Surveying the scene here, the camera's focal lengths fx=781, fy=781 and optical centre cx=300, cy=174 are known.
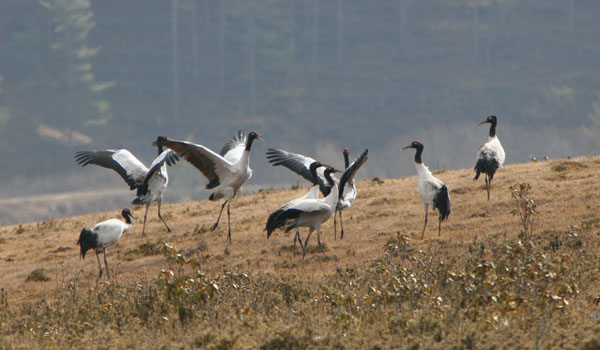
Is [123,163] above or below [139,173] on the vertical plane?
above

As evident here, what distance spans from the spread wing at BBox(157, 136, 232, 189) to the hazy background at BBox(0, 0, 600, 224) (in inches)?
1615

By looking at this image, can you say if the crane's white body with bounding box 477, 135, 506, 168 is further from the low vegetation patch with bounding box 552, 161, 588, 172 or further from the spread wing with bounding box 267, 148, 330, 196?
the spread wing with bounding box 267, 148, 330, 196

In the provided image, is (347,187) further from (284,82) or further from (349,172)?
(284,82)

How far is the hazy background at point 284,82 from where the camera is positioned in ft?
209

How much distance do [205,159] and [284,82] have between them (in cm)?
6376

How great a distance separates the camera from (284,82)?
77875mm

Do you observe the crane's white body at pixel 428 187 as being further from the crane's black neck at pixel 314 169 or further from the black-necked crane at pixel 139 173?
the black-necked crane at pixel 139 173

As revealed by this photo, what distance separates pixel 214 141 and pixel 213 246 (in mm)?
54262

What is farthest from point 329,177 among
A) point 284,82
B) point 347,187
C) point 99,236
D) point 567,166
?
point 284,82

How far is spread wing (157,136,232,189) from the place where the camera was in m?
13.7

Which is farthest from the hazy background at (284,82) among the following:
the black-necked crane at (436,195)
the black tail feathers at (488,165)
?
the black-necked crane at (436,195)

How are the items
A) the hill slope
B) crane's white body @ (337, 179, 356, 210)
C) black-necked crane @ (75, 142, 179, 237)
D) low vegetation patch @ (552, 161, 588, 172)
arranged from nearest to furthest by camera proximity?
the hill slope < crane's white body @ (337, 179, 356, 210) < black-necked crane @ (75, 142, 179, 237) < low vegetation patch @ (552, 161, 588, 172)

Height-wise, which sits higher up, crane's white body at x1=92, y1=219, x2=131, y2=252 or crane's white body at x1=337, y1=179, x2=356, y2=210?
crane's white body at x1=337, y1=179, x2=356, y2=210

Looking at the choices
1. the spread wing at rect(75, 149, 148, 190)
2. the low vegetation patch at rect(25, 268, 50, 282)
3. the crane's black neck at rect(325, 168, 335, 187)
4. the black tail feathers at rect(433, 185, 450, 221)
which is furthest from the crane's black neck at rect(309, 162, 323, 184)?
the low vegetation patch at rect(25, 268, 50, 282)
